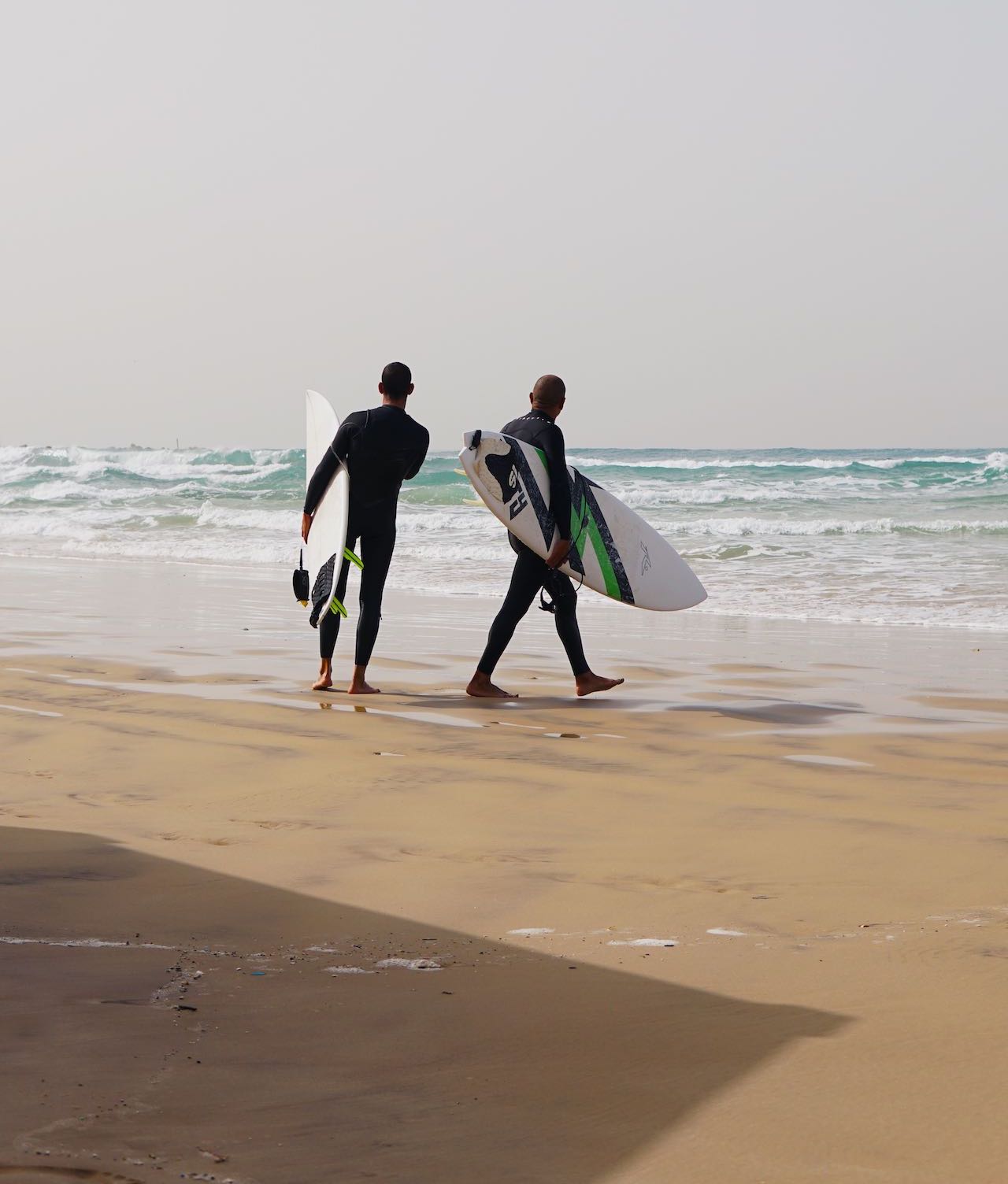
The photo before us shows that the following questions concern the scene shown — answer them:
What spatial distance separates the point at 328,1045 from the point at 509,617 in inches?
172

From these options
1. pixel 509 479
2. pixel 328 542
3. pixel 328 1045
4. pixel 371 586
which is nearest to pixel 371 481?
pixel 328 542

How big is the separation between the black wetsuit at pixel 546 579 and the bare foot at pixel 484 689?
0.03 metres

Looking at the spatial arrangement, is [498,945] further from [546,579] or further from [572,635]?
[546,579]

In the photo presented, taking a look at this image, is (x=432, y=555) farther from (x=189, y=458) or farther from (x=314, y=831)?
(x=189, y=458)

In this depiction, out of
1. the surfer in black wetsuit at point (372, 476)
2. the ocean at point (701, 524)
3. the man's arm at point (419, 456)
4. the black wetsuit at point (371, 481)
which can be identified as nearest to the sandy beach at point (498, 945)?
the surfer in black wetsuit at point (372, 476)

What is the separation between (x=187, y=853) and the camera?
3.25 metres

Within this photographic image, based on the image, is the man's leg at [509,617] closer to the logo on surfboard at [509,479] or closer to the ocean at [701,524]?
the logo on surfboard at [509,479]

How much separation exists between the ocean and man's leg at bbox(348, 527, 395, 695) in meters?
1.37

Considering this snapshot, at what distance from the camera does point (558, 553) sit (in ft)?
20.9

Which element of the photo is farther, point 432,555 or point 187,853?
point 432,555

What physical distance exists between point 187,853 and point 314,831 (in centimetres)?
41

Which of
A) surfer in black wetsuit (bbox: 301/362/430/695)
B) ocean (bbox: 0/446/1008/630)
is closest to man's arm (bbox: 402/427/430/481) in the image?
surfer in black wetsuit (bbox: 301/362/430/695)

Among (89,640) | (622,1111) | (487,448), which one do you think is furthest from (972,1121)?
(89,640)

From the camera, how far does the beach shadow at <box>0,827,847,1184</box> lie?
1.72 m
